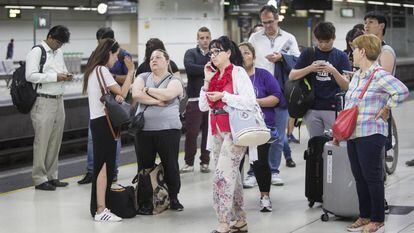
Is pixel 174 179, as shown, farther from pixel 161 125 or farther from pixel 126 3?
pixel 126 3

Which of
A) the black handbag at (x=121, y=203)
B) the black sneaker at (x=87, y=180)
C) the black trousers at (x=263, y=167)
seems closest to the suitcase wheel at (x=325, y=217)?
the black trousers at (x=263, y=167)

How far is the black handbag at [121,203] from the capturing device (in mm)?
7352

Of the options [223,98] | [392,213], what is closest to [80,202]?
[223,98]

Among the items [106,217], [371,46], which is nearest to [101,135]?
[106,217]

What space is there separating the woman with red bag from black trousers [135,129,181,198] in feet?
6.14

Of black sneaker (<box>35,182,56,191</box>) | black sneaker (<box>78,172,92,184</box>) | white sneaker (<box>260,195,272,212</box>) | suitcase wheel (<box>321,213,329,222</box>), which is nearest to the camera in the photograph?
suitcase wheel (<box>321,213,329,222</box>)

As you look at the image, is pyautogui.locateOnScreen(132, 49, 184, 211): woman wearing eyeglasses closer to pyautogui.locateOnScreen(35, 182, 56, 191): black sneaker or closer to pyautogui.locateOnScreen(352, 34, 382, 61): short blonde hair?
pyautogui.locateOnScreen(35, 182, 56, 191): black sneaker

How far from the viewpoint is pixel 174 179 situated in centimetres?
762

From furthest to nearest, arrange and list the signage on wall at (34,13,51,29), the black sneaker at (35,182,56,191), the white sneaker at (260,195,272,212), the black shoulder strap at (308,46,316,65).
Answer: the signage on wall at (34,13,51,29) < the black sneaker at (35,182,56,191) < the black shoulder strap at (308,46,316,65) < the white sneaker at (260,195,272,212)

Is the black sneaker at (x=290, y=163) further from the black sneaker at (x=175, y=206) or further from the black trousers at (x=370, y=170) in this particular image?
the black trousers at (x=370, y=170)

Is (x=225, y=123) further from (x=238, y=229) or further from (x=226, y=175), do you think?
(x=238, y=229)

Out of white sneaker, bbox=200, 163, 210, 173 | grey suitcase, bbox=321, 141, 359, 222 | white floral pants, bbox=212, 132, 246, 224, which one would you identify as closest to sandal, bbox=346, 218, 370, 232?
grey suitcase, bbox=321, 141, 359, 222

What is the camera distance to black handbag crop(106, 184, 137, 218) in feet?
24.1

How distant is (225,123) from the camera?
6.38 metres
